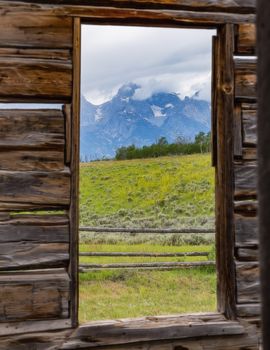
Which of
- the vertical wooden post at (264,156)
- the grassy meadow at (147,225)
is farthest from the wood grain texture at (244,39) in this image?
the grassy meadow at (147,225)

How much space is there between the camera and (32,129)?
10.3 feet

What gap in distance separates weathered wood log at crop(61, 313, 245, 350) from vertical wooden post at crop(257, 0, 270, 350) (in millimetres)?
2906

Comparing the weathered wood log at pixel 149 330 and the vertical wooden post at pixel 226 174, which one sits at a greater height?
the vertical wooden post at pixel 226 174

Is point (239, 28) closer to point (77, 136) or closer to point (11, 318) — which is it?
point (77, 136)

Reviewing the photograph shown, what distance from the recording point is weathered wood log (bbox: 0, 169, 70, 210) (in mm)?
3102

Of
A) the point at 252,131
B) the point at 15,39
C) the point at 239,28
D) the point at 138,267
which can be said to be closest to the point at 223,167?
the point at 252,131

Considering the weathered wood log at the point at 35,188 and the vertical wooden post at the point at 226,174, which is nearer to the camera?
the weathered wood log at the point at 35,188

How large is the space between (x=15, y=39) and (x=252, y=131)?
59.5 inches

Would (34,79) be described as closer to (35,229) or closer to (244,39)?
(35,229)

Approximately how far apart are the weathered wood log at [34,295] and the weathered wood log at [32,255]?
2.1 inches

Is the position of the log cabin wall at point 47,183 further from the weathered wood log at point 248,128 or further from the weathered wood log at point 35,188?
the weathered wood log at point 248,128

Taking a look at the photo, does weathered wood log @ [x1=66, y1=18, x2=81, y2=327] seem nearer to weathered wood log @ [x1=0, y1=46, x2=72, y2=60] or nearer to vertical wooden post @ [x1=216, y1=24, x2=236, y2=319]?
weathered wood log @ [x1=0, y1=46, x2=72, y2=60]

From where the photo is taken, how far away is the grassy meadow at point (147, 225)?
870cm

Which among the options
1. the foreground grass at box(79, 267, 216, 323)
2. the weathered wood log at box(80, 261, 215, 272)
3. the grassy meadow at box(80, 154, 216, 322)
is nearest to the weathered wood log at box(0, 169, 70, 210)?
the foreground grass at box(79, 267, 216, 323)
